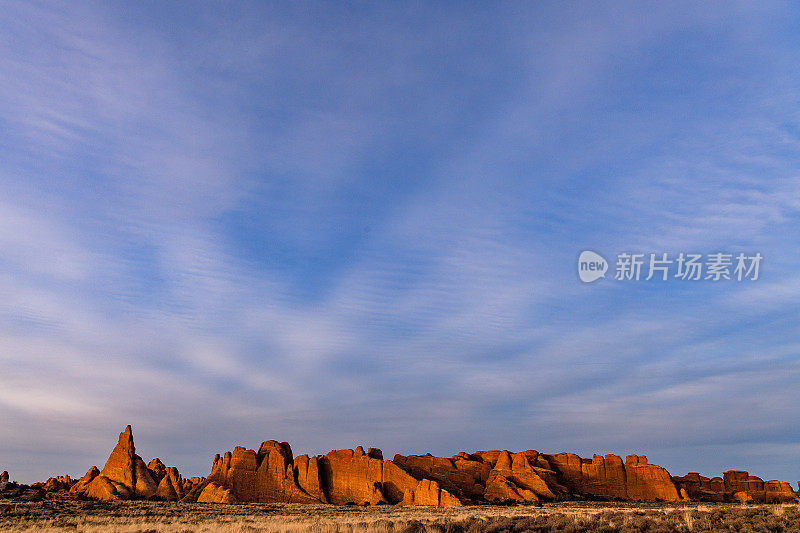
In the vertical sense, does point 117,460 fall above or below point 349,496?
above

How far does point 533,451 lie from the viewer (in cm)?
9425

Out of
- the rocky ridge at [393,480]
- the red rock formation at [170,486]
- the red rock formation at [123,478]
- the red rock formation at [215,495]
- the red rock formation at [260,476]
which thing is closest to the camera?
the red rock formation at [123,478]

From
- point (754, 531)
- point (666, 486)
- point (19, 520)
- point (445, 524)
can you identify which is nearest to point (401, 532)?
point (445, 524)

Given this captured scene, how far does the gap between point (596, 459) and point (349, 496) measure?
141 ft

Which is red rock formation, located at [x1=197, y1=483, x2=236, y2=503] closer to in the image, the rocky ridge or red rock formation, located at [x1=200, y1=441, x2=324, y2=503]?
the rocky ridge

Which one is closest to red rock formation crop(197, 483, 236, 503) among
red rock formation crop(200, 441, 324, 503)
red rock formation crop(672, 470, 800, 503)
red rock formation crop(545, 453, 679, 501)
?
red rock formation crop(200, 441, 324, 503)

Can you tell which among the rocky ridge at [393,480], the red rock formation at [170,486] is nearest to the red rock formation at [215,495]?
the rocky ridge at [393,480]

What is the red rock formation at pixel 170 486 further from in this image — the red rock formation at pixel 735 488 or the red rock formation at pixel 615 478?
the red rock formation at pixel 735 488

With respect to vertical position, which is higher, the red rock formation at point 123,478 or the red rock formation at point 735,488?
the red rock formation at point 123,478

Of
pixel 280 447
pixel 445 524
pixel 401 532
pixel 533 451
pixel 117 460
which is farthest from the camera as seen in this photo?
pixel 533 451

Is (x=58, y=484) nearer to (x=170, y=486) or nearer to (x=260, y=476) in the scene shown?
(x=170, y=486)

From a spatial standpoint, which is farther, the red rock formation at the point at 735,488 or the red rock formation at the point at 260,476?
the red rock formation at the point at 735,488

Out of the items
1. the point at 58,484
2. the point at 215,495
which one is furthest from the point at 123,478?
the point at 58,484

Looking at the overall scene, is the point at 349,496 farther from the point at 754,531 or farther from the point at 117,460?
the point at 754,531
